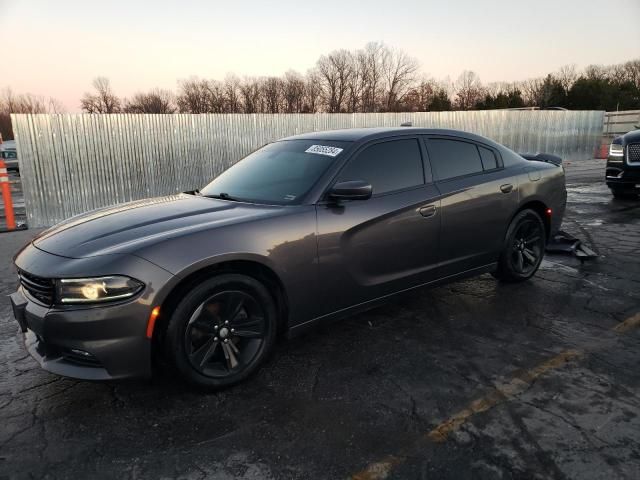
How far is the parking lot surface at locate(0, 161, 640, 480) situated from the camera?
2211 mm

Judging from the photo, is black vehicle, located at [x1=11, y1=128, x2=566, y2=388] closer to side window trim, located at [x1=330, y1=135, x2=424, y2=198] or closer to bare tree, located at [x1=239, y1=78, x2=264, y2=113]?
side window trim, located at [x1=330, y1=135, x2=424, y2=198]

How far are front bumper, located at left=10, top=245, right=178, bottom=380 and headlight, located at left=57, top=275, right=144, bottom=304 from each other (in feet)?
0.11

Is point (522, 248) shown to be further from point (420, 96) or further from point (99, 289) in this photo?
point (420, 96)

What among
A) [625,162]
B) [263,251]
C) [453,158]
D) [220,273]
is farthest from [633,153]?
[220,273]

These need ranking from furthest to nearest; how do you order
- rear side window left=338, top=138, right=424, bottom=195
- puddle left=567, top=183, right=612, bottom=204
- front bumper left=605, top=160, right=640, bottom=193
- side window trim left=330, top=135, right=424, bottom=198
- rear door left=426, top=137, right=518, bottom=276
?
puddle left=567, top=183, right=612, bottom=204
front bumper left=605, top=160, right=640, bottom=193
rear door left=426, top=137, right=518, bottom=276
rear side window left=338, top=138, right=424, bottom=195
side window trim left=330, top=135, right=424, bottom=198

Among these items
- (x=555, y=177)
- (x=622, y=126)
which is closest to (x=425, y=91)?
(x=622, y=126)

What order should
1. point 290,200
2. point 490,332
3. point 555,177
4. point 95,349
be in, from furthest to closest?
point 555,177
point 490,332
point 290,200
point 95,349

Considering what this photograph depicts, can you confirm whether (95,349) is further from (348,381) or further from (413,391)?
(413,391)

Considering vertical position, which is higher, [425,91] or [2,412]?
[425,91]

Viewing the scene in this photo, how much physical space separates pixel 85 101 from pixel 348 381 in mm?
85538

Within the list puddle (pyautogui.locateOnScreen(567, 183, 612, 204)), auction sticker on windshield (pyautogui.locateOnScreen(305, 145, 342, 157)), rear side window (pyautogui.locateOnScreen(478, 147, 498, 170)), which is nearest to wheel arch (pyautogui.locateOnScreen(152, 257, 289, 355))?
→ auction sticker on windshield (pyautogui.locateOnScreen(305, 145, 342, 157))

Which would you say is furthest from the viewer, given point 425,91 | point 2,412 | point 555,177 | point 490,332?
point 425,91

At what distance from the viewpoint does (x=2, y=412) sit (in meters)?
2.71

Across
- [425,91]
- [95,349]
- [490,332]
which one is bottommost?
[490,332]
